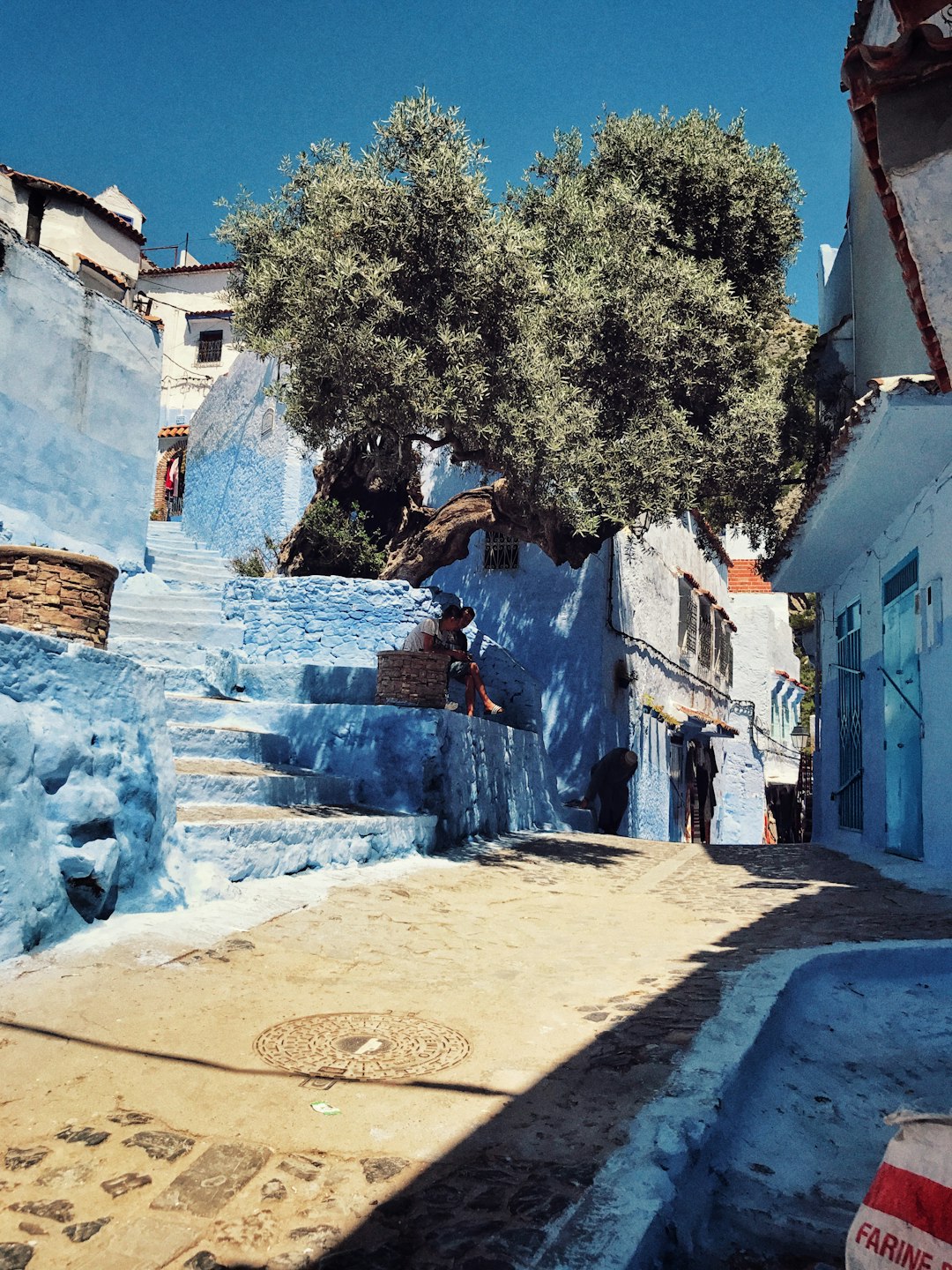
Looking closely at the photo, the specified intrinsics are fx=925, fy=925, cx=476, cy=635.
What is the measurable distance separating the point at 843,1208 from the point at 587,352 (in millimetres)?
9344

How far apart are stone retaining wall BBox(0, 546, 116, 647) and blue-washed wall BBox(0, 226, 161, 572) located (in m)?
6.50

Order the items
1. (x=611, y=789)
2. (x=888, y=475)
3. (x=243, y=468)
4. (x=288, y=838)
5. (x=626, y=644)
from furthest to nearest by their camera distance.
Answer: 1. (x=243, y=468)
2. (x=626, y=644)
3. (x=611, y=789)
4. (x=888, y=475)
5. (x=288, y=838)

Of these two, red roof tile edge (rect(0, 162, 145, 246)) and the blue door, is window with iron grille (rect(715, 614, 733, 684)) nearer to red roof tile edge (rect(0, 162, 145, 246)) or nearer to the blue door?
the blue door

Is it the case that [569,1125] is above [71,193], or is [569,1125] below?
below

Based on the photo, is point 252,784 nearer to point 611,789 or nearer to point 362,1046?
point 362,1046

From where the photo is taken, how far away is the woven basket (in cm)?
870

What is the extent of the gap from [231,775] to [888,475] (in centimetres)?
615

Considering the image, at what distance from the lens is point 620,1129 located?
2.67 metres

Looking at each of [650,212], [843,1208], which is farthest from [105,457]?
[843,1208]

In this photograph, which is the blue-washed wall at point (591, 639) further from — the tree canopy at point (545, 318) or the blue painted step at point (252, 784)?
the blue painted step at point (252, 784)

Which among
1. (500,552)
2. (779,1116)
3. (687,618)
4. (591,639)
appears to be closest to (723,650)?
(687,618)

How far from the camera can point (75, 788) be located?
4441 millimetres

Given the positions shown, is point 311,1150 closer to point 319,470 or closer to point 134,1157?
point 134,1157

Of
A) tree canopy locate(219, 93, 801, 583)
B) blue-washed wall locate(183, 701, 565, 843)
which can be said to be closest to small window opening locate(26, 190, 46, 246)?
tree canopy locate(219, 93, 801, 583)
